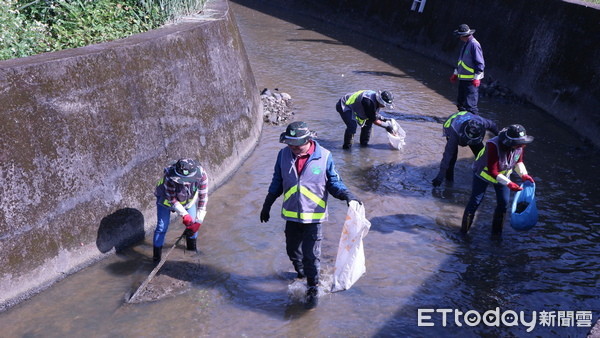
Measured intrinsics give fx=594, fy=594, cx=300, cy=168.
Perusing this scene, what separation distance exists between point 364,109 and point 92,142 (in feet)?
15.5

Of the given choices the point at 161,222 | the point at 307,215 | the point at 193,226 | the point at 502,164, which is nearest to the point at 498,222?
the point at 502,164

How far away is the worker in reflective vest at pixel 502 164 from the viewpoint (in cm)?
667

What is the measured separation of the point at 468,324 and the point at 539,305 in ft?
2.86

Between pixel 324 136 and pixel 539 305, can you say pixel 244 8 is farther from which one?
pixel 539 305

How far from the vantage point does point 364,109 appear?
388 inches

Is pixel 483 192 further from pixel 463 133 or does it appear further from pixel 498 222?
pixel 463 133

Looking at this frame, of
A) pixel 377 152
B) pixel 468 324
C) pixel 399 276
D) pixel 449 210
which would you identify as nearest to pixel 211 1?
pixel 377 152

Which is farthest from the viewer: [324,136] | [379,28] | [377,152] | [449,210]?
[379,28]

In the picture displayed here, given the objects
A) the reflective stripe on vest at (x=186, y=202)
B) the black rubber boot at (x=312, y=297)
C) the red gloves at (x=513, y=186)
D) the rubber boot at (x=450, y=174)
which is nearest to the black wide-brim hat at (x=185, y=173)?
the reflective stripe on vest at (x=186, y=202)

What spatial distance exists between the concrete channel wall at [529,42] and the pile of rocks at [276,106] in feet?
17.2

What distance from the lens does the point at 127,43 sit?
24.4ft

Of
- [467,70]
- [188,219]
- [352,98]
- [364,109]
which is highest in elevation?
[467,70]

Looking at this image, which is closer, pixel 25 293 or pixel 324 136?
pixel 25 293

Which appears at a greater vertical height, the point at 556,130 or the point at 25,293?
the point at 556,130
